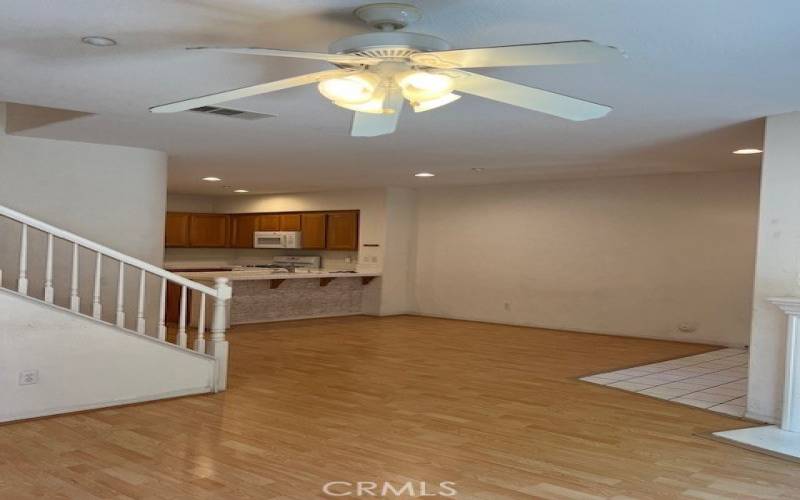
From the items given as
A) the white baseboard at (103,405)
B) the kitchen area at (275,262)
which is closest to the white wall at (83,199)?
the kitchen area at (275,262)

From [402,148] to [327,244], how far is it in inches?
208

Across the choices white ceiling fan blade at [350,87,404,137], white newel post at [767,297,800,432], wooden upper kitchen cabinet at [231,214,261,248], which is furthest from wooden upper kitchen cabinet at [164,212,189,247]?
white newel post at [767,297,800,432]

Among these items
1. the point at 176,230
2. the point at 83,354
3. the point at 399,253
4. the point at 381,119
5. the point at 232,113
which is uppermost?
the point at 232,113

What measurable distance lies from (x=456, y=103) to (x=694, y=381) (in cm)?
342

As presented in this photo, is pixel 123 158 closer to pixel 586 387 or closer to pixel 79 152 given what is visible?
pixel 79 152

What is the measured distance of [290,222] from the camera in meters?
12.1

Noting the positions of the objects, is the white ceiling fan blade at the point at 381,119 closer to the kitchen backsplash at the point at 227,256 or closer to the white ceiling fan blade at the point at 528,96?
the white ceiling fan blade at the point at 528,96

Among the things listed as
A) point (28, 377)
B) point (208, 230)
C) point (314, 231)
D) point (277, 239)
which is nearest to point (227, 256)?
point (208, 230)

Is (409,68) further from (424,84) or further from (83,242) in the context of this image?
(83,242)

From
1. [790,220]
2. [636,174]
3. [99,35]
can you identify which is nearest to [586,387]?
[790,220]

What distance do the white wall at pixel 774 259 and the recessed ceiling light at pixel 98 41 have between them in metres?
4.15

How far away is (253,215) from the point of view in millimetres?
12969

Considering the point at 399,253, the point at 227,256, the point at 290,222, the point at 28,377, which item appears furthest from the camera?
the point at 227,256

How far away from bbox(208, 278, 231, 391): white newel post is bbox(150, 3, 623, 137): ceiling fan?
238 cm
